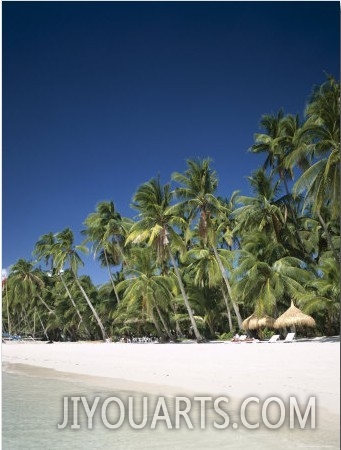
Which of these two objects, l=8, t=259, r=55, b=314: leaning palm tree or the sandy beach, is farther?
l=8, t=259, r=55, b=314: leaning palm tree

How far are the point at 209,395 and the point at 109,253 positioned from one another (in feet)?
96.8

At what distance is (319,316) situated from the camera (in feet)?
73.6

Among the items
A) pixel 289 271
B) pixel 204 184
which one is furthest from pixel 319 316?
pixel 204 184

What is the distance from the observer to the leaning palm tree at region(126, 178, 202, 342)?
24375 mm

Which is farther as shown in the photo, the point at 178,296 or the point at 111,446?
the point at 178,296

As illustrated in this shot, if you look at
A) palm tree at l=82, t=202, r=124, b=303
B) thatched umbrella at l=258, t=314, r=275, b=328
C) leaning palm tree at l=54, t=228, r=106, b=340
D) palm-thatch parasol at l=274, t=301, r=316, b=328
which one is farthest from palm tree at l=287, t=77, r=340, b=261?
leaning palm tree at l=54, t=228, r=106, b=340

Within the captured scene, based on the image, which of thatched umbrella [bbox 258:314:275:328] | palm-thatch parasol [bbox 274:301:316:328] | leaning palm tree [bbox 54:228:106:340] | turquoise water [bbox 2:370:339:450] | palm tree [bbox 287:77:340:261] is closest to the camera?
turquoise water [bbox 2:370:339:450]

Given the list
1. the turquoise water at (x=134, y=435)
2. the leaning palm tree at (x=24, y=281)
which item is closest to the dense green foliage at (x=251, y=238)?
the turquoise water at (x=134, y=435)

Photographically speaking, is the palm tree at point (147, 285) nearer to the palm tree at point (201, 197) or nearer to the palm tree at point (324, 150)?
the palm tree at point (201, 197)

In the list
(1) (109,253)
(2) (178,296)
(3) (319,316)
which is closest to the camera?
(3) (319,316)

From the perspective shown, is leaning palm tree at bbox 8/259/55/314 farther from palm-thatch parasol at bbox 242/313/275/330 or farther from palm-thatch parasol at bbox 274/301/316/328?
palm-thatch parasol at bbox 274/301/316/328

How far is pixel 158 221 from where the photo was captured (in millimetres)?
24766

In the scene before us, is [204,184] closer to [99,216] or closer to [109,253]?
[99,216]

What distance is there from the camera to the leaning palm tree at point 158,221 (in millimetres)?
24375
